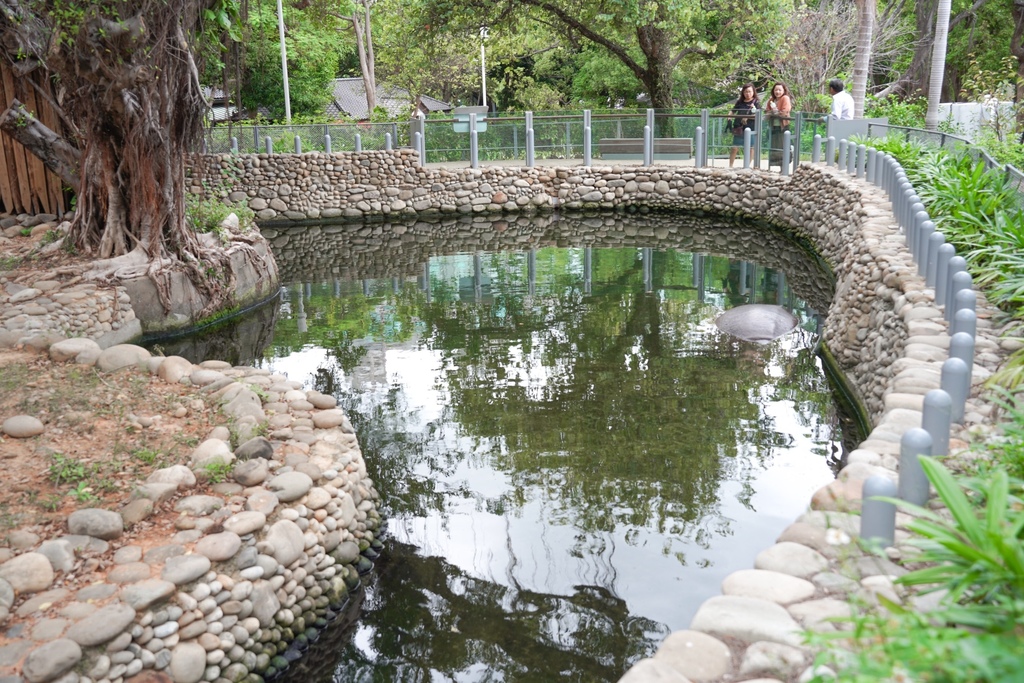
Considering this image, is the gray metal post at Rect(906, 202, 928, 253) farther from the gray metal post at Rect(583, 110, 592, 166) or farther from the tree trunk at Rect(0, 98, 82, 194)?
the gray metal post at Rect(583, 110, 592, 166)

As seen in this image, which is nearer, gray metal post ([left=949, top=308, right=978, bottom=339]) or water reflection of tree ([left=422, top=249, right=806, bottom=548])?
gray metal post ([left=949, top=308, right=978, bottom=339])

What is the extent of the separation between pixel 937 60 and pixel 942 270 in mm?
11030

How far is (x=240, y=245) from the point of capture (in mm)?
13031

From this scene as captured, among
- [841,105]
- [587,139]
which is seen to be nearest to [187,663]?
[841,105]

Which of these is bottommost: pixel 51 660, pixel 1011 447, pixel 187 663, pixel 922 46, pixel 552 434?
pixel 552 434

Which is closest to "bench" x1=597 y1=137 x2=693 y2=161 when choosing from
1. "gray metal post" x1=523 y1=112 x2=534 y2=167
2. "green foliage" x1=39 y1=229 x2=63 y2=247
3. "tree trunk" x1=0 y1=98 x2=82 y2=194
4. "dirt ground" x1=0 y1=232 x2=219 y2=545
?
"gray metal post" x1=523 y1=112 x2=534 y2=167

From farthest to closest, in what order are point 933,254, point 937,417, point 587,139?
1. point 587,139
2. point 933,254
3. point 937,417

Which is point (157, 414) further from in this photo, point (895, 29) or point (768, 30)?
point (895, 29)

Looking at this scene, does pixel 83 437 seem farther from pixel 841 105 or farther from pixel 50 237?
pixel 841 105

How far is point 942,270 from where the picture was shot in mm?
7469

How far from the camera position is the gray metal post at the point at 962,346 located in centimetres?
550

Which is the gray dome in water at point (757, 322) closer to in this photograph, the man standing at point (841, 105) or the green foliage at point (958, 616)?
the man standing at point (841, 105)

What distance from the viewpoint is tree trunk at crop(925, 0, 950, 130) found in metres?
16.3

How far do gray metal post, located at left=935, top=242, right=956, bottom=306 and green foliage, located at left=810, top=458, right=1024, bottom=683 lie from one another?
13.0ft
